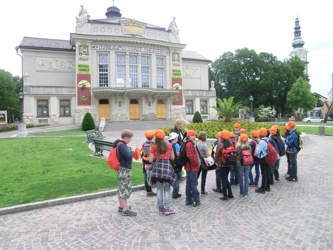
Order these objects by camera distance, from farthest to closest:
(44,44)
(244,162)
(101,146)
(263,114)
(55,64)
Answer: (263,114)
(44,44)
(55,64)
(101,146)
(244,162)

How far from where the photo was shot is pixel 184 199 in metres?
6.71

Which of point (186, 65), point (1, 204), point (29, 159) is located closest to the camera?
point (1, 204)

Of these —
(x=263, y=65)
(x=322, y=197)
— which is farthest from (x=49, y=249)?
(x=263, y=65)

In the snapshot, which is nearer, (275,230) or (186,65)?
(275,230)

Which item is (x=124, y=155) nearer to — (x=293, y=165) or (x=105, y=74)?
(x=293, y=165)

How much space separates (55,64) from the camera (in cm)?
3656

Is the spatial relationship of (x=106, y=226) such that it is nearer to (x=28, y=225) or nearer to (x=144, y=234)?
(x=144, y=234)

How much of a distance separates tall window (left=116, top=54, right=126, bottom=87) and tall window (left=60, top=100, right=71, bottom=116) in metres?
7.28

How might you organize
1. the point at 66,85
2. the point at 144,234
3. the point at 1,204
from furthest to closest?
the point at 66,85
the point at 1,204
the point at 144,234

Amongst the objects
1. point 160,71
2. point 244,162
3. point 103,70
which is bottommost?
point 244,162

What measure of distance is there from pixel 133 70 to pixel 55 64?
11.0 m

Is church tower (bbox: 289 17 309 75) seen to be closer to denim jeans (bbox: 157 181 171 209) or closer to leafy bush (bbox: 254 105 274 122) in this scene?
leafy bush (bbox: 254 105 274 122)

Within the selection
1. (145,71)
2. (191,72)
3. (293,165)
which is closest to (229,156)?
(293,165)

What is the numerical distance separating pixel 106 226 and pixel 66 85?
3537 cm
